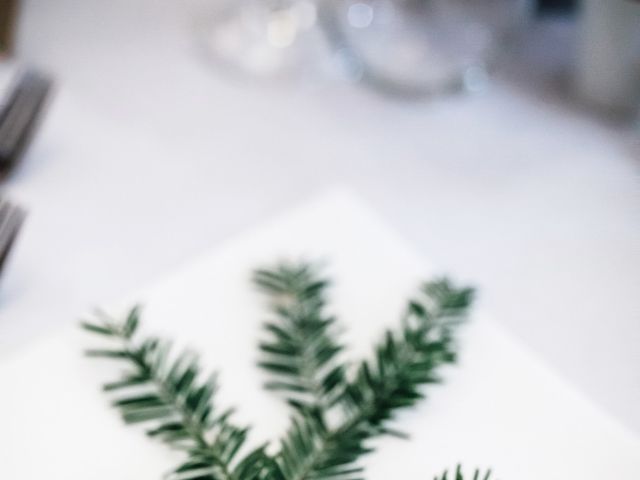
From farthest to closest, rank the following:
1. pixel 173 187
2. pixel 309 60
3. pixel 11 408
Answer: pixel 309 60
pixel 173 187
pixel 11 408

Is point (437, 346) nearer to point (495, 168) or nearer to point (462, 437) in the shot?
point (462, 437)

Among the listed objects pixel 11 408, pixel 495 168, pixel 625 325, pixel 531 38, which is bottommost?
pixel 11 408

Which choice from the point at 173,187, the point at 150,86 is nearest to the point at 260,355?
the point at 173,187

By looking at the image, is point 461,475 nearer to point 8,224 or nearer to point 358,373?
point 358,373

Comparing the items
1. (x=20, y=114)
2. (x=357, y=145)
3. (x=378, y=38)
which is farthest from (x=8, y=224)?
(x=378, y=38)

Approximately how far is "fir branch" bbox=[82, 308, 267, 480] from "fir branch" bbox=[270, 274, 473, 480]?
0.8 inches

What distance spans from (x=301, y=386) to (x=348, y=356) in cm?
3

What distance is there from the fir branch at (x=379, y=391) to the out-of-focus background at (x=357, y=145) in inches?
1.7

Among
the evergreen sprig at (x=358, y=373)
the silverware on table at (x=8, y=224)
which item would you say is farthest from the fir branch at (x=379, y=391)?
the silverware on table at (x=8, y=224)

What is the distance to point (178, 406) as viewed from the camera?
0.35m

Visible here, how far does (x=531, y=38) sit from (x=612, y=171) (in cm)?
18

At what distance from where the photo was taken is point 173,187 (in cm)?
48

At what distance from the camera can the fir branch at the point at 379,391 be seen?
329mm

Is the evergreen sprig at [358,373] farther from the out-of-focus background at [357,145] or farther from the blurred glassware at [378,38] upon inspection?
the blurred glassware at [378,38]
